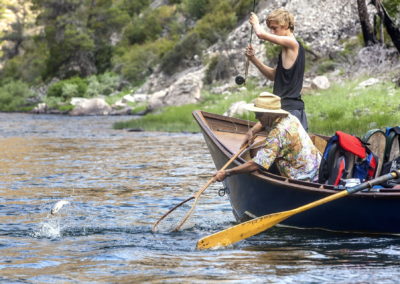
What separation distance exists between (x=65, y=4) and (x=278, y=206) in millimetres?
57918

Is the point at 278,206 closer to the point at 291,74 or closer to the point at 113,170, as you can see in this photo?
the point at 291,74

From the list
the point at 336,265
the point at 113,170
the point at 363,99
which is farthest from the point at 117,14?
the point at 336,265

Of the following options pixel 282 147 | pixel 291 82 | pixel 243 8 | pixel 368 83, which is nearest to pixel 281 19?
pixel 291 82

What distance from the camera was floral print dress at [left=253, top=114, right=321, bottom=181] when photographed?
7996mm

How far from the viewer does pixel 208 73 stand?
137 ft

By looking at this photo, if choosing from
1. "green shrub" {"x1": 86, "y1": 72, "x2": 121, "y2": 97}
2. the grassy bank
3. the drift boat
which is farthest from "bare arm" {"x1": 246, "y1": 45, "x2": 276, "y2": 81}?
"green shrub" {"x1": 86, "y1": 72, "x2": 121, "y2": 97}

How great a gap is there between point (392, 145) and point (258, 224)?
1641mm

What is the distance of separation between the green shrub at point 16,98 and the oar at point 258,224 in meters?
44.6

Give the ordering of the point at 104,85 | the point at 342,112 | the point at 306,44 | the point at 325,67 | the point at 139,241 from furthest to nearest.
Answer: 1. the point at 104,85
2. the point at 306,44
3. the point at 325,67
4. the point at 342,112
5. the point at 139,241

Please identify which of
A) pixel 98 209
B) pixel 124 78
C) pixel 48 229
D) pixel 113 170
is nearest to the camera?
pixel 48 229

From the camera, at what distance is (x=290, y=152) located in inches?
320

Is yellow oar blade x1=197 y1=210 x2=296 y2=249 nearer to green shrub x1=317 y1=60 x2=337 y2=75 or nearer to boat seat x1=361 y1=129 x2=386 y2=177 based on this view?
boat seat x1=361 y1=129 x2=386 y2=177

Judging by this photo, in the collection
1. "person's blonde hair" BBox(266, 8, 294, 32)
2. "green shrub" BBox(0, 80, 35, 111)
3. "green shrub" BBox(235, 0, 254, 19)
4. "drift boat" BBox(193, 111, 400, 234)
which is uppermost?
"green shrub" BBox(235, 0, 254, 19)

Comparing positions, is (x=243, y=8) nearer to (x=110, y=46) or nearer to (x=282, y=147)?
(x=110, y=46)
